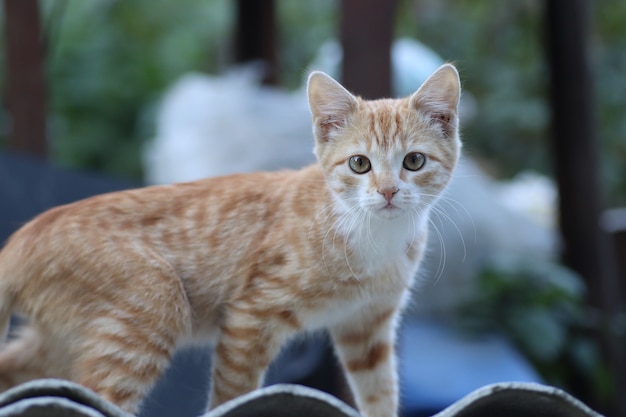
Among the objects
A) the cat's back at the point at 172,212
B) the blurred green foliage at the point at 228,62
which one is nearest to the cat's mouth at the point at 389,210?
the cat's back at the point at 172,212

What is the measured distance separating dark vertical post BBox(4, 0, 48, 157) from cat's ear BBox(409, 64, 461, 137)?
3.16 metres

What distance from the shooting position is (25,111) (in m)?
5.00

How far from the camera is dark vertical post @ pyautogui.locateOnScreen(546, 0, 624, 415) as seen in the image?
5.97m

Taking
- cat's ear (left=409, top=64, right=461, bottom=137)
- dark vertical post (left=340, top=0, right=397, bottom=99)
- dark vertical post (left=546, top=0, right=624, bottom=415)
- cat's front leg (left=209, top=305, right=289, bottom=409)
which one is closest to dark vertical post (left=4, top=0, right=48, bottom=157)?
dark vertical post (left=340, top=0, right=397, bottom=99)

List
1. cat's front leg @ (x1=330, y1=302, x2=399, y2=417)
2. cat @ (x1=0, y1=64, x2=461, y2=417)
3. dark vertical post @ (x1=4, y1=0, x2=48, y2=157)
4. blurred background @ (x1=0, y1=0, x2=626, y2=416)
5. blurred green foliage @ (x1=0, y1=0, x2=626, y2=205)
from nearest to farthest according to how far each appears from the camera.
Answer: cat @ (x1=0, y1=64, x2=461, y2=417) < cat's front leg @ (x1=330, y1=302, x2=399, y2=417) < blurred background @ (x1=0, y1=0, x2=626, y2=416) < dark vertical post @ (x1=4, y1=0, x2=48, y2=157) < blurred green foliage @ (x1=0, y1=0, x2=626, y2=205)

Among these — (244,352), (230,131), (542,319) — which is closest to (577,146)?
(542,319)

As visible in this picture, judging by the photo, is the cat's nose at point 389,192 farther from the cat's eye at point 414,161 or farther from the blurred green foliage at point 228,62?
the blurred green foliage at point 228,62

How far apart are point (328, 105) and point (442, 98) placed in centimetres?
31

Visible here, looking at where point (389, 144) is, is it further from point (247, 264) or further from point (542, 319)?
point (542, 319)

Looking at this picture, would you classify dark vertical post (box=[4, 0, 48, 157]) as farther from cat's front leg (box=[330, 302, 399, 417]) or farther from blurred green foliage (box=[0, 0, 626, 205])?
blurred green foliage (box=[0, 0, 626, 205])

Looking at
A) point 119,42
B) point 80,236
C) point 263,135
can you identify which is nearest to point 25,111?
point 263,135

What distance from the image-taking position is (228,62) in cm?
1071

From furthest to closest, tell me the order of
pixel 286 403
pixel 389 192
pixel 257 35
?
pixel 257 35, pixel 389 192, pixel 286 403

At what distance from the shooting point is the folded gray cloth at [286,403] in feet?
5.03
